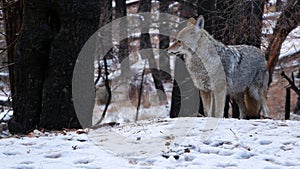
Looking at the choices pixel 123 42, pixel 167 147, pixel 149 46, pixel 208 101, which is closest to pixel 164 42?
pixel 149 46

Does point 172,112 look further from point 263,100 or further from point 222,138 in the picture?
point 222,138

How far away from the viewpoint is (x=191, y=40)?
26.6 feet

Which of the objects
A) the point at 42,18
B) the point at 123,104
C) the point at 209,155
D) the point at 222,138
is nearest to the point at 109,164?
the point at 209,155

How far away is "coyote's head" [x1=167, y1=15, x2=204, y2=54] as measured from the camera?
8086 millimetres

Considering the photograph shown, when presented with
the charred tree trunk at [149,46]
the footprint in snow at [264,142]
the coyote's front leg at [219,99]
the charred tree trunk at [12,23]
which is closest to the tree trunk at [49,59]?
the charred tree trunk at [12,23]

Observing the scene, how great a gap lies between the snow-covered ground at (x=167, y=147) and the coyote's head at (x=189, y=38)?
78.7 inches

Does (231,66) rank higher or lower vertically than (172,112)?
higher

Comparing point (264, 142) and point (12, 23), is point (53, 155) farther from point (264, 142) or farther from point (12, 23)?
point (12, 23)

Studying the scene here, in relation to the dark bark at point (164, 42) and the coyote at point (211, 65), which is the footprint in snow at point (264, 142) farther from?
the dark bark at point (164, 42)

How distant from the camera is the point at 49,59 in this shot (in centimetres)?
846

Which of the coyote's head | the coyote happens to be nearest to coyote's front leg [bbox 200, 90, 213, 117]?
the coyote

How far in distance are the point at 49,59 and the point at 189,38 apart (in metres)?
2.71

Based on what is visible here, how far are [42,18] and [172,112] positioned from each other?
6840mm

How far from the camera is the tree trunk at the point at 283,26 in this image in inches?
457
